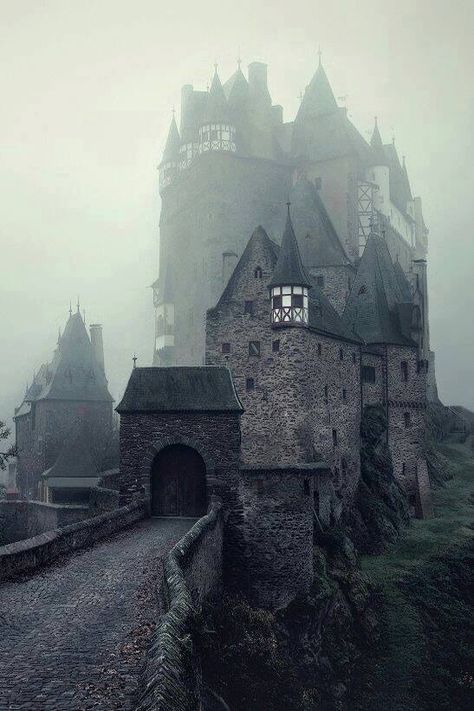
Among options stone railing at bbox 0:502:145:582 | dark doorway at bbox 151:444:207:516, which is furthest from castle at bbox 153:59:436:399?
stone railing at bbox 0:502:145:582

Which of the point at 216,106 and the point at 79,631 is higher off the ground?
the point at 216,106

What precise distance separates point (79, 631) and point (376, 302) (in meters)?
34.0

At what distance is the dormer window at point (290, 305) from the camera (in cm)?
3309

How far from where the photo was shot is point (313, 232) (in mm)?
46469

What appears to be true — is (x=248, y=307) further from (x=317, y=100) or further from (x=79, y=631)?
(x=317, y=100)

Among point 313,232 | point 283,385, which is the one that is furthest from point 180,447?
point 313,232

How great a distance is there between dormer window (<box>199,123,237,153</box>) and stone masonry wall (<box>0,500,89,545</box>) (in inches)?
1297

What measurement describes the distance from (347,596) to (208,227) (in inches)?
1435

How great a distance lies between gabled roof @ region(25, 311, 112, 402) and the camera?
53.0 metres

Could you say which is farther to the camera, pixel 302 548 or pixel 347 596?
pixel 347 596

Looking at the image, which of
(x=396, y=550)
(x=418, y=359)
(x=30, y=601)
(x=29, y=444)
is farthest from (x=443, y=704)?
(x=29, y=444)

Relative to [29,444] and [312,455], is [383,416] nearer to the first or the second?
[312,455]

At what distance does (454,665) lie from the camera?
2294 centimetres

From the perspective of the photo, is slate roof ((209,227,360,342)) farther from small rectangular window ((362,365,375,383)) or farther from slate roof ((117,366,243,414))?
slate roof ((117,366,243,414))
